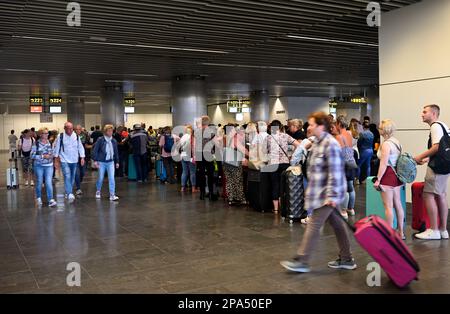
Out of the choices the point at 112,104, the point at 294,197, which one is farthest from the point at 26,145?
the point at 294,197

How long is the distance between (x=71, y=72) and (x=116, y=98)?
623 cm

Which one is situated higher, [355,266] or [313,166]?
[313,166]

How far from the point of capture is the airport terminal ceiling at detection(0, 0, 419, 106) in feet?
28.9

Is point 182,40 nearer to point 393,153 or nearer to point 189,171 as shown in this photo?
point 189,171

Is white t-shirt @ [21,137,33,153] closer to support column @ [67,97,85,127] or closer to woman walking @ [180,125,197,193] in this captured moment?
woman walking @ [180,125,197,193]

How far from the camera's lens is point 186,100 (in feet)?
63.3

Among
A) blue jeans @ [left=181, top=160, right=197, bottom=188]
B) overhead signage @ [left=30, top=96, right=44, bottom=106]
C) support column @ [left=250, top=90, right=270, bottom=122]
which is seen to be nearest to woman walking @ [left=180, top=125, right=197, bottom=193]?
blue jeans @ [left=181, top=160, right=197, bottom=188]

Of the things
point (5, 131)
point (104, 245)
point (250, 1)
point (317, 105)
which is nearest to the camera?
point (104, 245)

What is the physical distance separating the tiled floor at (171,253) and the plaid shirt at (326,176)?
0.85 meters

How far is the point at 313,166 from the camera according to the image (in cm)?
489

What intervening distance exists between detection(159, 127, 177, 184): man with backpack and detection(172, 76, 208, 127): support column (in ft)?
16.7

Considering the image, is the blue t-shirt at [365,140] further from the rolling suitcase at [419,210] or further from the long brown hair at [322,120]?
the long brown hair at [322,120]

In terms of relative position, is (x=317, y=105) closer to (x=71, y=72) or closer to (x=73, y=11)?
(x=71, y=72)

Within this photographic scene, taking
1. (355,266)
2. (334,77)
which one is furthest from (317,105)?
(355,266)
